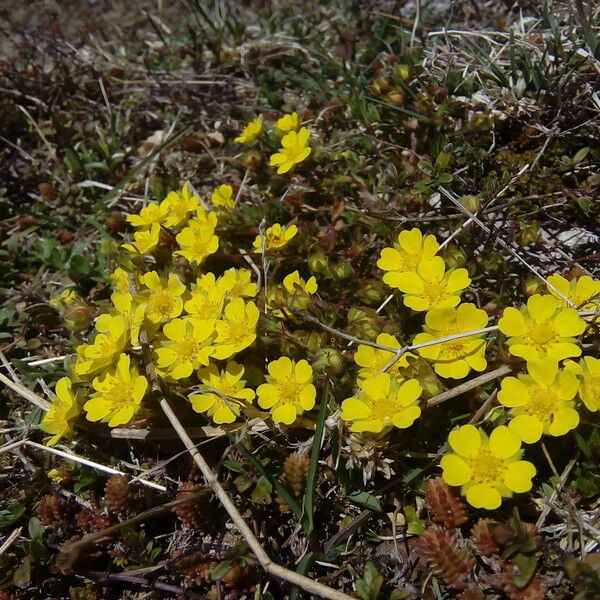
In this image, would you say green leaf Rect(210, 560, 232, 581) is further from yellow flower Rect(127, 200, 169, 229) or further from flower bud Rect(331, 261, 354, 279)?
yellow flower Rect(127, 200, 169, 229)

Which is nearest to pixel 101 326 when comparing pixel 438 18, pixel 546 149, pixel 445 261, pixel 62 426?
pixel 62 426

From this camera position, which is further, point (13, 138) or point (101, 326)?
point (13, 138)

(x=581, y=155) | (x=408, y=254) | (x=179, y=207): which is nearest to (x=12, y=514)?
(x=179, y=207)

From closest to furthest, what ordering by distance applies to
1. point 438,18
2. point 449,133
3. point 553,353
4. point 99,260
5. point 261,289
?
point 553,353, point 261,289, point 449,133, point 99,260, point 438,18

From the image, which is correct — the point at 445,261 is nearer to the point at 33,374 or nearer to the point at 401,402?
the point at 401,402

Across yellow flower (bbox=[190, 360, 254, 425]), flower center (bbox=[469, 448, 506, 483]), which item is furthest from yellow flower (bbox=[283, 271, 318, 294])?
flower center (bbox=[469, 448, 506, 483])

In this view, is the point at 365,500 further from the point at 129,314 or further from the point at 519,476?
the point at 129,314

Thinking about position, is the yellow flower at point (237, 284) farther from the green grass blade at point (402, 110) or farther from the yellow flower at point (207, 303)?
the green grass blade at point (402, 110)
